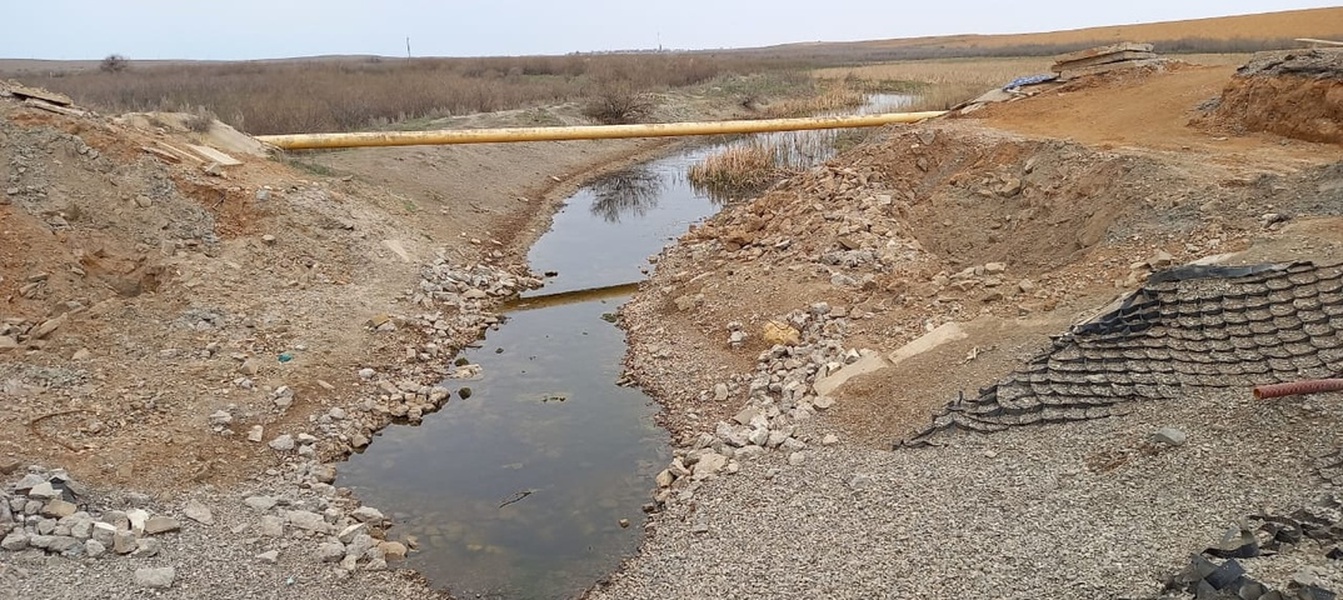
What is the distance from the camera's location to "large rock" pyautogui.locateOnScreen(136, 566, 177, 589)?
5613 millimetres

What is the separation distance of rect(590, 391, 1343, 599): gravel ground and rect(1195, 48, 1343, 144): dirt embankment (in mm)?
6355

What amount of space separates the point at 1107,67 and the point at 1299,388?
35.7ft

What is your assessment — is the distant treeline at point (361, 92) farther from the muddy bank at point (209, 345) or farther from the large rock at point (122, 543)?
the large rock at point (122, 543)

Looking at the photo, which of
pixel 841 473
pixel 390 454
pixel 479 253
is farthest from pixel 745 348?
pixel 479 253

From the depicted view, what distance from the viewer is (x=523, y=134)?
53.0 ft

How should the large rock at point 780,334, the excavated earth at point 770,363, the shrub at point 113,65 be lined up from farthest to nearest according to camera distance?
1. the shrub at point 113,65
2. the large rock at point 780,334
3. the excavated earth at point 770,363

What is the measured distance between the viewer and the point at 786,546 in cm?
584

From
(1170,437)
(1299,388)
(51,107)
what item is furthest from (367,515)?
(51,107)

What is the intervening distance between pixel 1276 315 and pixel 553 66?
49.9 m

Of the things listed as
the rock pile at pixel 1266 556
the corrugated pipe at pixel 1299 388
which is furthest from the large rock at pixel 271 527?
the corrugated pipe at pixel 1299 388

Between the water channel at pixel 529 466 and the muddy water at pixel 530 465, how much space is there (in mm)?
13

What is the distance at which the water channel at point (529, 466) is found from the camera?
21.5ft

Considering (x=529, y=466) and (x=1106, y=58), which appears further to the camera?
(x=1106, y=58)

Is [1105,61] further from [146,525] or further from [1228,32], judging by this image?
[1228,32]
